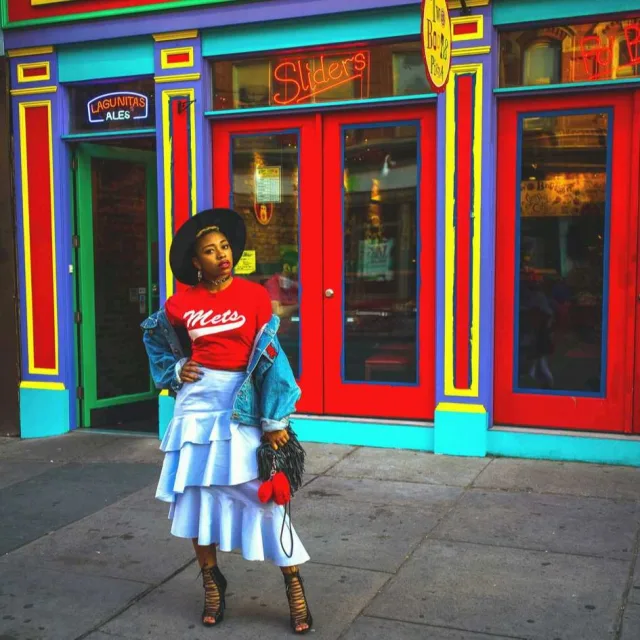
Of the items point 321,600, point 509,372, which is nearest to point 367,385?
point 509,372

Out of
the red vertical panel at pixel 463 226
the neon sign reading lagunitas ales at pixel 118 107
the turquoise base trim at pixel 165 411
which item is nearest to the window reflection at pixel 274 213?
the neon sign reading lagunitas ales at pixel 118 107

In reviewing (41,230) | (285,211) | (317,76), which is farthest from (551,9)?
(41,230)

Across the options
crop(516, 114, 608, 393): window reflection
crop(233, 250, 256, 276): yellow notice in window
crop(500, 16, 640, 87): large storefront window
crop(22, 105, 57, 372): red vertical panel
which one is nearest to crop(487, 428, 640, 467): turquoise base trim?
crop(516, 114, 608, 393): window reflection

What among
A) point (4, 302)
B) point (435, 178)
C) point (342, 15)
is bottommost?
point (4, 302)

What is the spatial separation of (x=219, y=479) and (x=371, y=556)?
4.41ft

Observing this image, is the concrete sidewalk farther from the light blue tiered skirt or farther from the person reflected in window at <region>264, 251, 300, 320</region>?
the person reflected in window at <region>264, 251, 300, 320</region>

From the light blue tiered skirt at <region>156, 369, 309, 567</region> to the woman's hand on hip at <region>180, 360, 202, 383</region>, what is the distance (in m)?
0.03

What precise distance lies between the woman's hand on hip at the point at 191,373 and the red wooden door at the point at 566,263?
359 cm

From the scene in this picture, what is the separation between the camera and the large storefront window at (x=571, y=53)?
251 inches

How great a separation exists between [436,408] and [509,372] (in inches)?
26.1

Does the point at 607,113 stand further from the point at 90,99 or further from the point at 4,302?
the point at 4,302

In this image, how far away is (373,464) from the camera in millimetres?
6711

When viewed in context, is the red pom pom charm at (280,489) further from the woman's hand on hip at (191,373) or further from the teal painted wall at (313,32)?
the teal painted wall at (313,32)

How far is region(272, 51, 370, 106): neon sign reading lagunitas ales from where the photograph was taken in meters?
7.13
